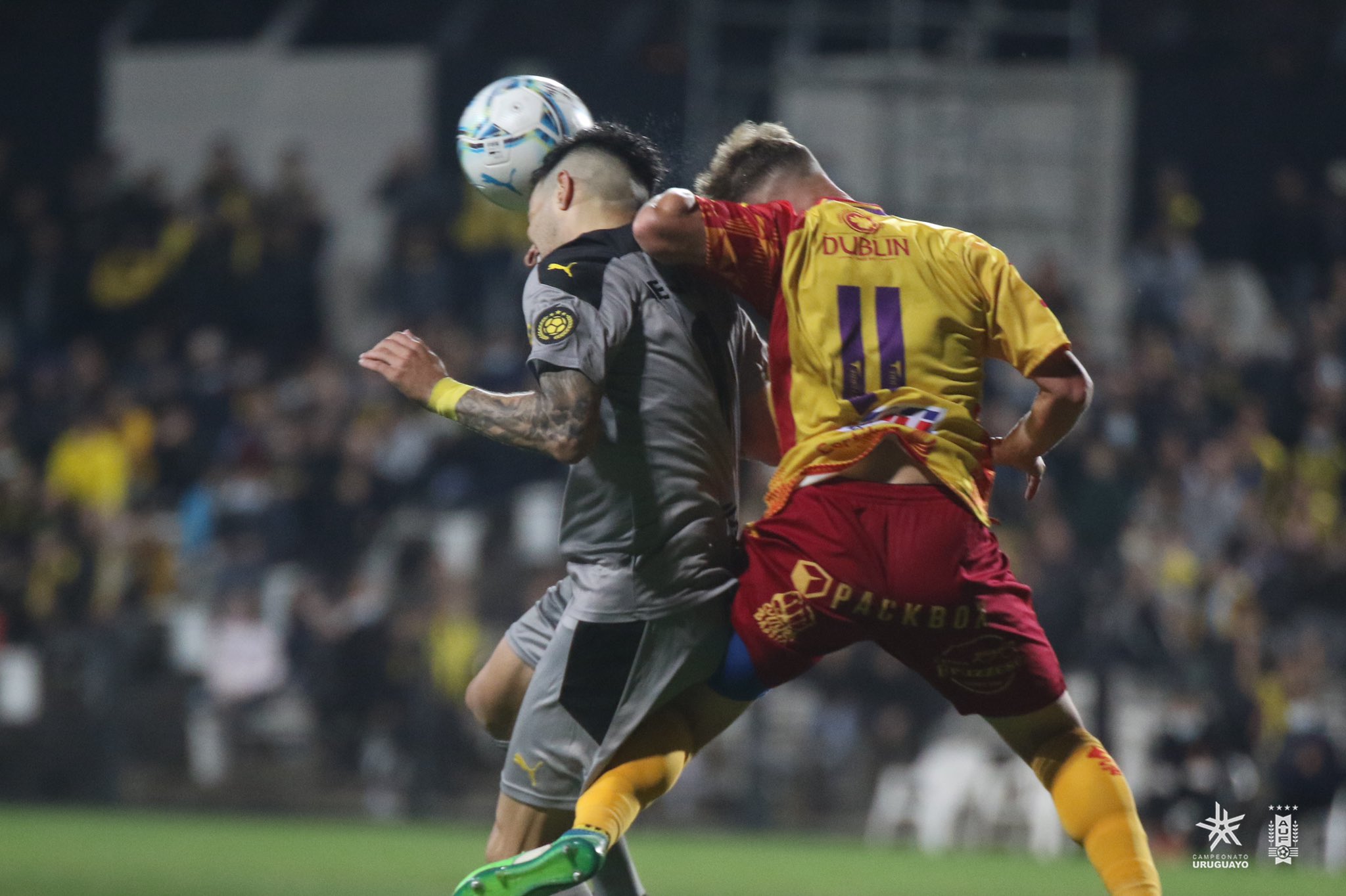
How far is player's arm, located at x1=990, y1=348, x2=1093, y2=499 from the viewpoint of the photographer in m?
4.22

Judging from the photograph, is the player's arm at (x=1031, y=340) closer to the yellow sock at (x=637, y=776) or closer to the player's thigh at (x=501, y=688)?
the yellow sock at (x=637, y=776)

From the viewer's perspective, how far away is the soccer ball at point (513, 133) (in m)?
4.78

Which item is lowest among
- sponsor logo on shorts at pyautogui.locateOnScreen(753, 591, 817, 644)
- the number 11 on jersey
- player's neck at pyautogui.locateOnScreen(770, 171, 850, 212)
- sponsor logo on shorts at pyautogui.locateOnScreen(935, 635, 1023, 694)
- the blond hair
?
sponsor logo on shorts at pyautogui.locateOnScreen(935, 635, 1023, 694)

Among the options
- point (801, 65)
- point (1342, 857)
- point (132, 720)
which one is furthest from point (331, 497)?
point (1342, 857)

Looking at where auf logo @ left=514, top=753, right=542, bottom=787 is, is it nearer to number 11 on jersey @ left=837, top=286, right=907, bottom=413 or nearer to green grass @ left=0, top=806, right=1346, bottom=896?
number 11 on jersey @ left=837, top=286, right=907, bottom=413

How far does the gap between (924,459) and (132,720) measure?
889 centimetres

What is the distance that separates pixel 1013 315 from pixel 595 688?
52.4 inches

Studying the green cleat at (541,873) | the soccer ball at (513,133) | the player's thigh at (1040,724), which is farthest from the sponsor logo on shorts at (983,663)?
the soccer ball at (513,133)

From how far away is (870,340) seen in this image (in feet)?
13.7

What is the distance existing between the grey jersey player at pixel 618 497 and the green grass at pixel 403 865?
11.1 feet

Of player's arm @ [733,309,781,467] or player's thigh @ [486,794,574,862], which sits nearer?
player's thigh @ [486,794,574,862]

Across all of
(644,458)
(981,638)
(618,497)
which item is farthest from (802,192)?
(981,638)

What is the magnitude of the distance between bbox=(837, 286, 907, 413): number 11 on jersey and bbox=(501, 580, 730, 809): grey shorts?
2.23 feet

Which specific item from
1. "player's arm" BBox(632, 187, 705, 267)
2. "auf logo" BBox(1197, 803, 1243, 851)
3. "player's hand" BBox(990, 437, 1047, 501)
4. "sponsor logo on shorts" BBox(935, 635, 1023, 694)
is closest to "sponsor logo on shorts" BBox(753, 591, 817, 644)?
"sponsor logo on shorts" BBox(935, 635, 1023, 694)
